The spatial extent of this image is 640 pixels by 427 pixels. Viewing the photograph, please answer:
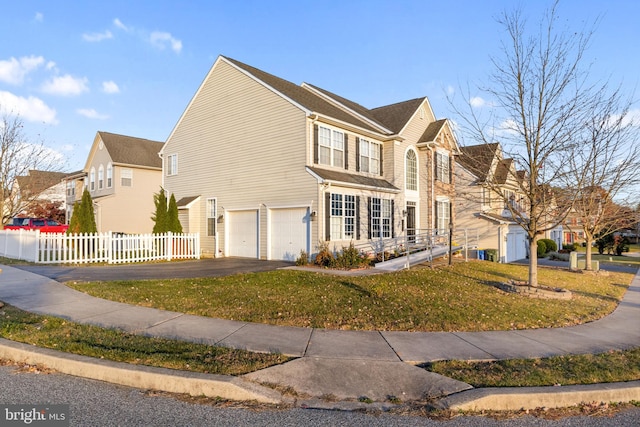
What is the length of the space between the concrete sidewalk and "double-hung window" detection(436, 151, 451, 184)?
48.7ft

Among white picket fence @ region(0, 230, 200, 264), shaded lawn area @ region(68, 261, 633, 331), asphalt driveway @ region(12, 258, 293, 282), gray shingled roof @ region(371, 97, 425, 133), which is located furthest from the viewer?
gray shingled roof @ region(371, 97, 425, 133)

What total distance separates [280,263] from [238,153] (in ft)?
20.3

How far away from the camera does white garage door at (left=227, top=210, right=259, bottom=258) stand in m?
18.1

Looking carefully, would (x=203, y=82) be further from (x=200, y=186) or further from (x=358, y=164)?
(x=358, y=164)

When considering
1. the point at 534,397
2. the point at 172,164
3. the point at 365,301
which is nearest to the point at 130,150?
the point at 172,164

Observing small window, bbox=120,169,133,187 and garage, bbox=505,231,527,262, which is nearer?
garage, bbox=505,231,527,262

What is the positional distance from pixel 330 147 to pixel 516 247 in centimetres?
1744

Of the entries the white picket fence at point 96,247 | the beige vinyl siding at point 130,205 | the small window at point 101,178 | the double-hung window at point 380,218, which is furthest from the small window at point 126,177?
the double-hung window at point 380,218

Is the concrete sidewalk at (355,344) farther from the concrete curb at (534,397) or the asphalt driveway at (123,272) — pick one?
the asphalt driveway at (123,272)

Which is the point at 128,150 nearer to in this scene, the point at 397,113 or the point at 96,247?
the point at 96,247

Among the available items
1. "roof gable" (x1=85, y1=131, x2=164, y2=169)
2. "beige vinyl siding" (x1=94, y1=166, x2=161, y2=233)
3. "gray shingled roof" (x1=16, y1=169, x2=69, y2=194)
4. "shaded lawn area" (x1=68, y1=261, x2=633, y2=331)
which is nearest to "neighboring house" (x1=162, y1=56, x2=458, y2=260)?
"shaded lawn area" (x1=68, y1=261, x2=633, y2=331)

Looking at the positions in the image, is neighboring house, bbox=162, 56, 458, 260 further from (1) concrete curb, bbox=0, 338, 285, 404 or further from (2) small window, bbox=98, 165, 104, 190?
(1) concrete curb, bbox=0, 338, 285, 404

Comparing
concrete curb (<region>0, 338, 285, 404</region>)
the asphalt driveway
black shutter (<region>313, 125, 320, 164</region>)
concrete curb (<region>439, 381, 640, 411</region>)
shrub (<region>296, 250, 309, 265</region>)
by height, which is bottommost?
concrete curb (<region>439, 381, 640, 411</region>)

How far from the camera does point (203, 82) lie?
20516 millimetres
